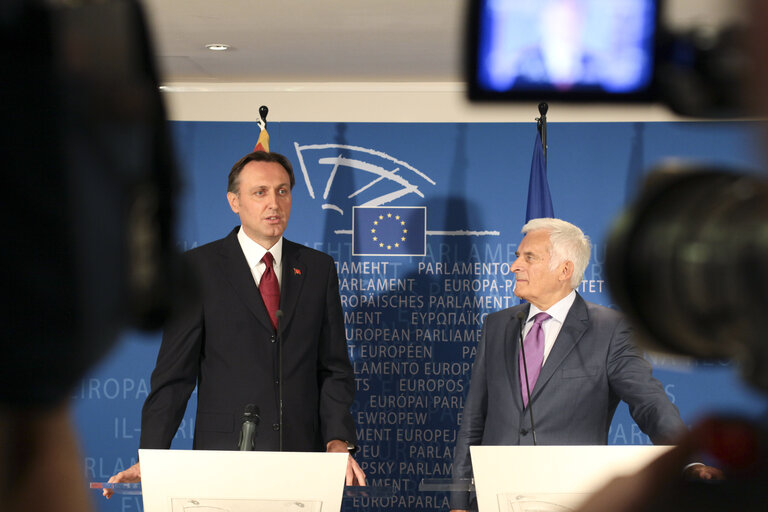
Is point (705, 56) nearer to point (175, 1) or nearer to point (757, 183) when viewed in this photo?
point (757, 183)

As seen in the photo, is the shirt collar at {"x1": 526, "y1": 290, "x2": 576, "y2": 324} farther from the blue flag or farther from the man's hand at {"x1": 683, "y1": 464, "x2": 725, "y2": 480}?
the man's hand at {"x1": 683, "y1": 464, "x2": 725, "y2": 480}

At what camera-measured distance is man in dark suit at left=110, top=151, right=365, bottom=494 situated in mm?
3588

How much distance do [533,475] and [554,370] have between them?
53.4 inches

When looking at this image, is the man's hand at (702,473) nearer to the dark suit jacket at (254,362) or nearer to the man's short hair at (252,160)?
the dark suit jacket at (254,362)

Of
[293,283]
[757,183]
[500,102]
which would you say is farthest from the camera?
[293,283]

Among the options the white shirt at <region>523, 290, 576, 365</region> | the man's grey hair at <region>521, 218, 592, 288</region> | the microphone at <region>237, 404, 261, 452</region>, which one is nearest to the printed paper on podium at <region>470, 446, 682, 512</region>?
the microphone at <region>237, 404, 261, 452</region>

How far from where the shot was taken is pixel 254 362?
3732 millimetres

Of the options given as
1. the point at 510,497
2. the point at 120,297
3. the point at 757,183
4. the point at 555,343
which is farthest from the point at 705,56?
the point at 555,343

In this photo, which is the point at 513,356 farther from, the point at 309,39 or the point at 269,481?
the point at 309,39

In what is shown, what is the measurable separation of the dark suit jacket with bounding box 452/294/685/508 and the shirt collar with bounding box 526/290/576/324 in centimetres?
4

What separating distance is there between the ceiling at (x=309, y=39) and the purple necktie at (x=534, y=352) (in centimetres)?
169

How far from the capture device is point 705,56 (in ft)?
1.23

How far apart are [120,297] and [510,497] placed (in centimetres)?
201

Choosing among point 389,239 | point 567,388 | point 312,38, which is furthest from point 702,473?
point 389,239
